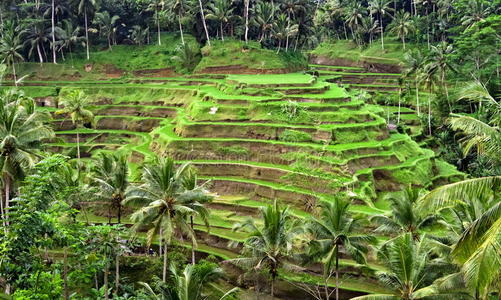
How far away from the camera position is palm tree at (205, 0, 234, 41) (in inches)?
2616

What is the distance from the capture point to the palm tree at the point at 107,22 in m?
69.5

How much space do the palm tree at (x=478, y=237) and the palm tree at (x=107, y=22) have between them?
218 ft

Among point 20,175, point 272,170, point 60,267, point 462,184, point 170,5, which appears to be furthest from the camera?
point 170,5

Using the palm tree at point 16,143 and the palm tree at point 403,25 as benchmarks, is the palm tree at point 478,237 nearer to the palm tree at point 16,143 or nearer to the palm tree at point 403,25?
the palm tree at point 16,143

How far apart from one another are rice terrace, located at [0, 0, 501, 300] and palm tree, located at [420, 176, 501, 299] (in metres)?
0.04

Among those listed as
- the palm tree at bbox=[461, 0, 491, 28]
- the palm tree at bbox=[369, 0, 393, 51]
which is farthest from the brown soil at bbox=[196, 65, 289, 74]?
the palm tree at bbox=[369, 0, 393, 51]

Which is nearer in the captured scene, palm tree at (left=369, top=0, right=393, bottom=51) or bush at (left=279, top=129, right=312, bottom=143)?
bush at (left=279, top=129, right=312, bottom=143)

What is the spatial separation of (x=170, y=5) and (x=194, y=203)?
158 ft

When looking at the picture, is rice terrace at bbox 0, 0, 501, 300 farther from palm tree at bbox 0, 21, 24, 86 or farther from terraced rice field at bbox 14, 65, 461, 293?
palm tree at bbox 0, 21, 24, 86

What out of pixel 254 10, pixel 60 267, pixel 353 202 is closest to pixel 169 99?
pixel 254 10

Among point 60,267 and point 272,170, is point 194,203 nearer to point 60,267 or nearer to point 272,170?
point 60,267

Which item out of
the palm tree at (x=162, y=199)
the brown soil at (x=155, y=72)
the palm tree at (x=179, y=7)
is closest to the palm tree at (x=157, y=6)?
the palm tree at (x=179, y=7)

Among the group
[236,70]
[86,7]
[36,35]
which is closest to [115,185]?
[236,70]

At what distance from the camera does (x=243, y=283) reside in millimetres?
29156
